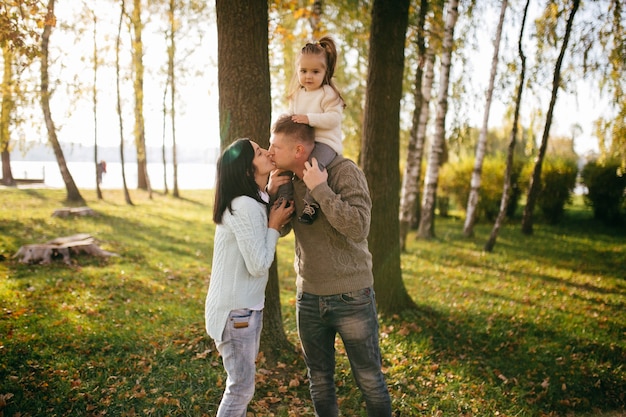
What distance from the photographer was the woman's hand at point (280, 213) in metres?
2.57

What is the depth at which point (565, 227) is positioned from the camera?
47.0 ft

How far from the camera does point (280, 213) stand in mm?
2594

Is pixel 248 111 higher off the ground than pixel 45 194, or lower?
higher

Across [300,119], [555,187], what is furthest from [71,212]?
[555,187]

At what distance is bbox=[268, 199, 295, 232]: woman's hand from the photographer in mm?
2572

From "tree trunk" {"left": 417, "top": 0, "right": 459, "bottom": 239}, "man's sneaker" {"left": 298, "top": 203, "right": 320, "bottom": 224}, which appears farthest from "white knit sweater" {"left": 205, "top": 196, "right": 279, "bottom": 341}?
"tree trunk" {"left": 417, "top": 0, "right": 459, "bottom": 239}

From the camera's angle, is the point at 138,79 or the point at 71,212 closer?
the point at 71,212

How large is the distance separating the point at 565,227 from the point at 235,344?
15075mm

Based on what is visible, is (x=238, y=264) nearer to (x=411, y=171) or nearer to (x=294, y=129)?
(x=294, y=129)

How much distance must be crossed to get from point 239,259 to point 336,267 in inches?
24.4

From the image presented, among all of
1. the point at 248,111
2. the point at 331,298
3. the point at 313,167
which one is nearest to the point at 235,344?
the point at 331,298

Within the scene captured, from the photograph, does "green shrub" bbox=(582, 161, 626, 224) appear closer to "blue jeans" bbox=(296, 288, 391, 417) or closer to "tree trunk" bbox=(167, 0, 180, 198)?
"blue jeans" bbox=(296, 288, 391, 417)

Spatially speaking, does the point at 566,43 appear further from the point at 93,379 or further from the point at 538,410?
the point at 93,379

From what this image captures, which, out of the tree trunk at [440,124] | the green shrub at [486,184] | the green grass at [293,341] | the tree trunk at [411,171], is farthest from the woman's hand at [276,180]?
the green shrub at [486,184]
